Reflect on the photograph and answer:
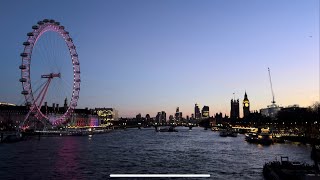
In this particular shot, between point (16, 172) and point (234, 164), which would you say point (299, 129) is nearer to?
point (234, 164)

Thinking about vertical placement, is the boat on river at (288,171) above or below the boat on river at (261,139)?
below

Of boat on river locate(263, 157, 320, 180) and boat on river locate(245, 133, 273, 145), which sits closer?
boat on river locate(263, 157, 320, 180)

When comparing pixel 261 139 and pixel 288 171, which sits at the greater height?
pixel 261 139

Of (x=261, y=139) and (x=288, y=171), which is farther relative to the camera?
(x=261, y=139)

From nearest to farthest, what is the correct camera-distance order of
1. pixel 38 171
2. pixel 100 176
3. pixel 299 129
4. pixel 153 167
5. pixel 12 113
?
pixel 100 176 < pixel 38 171 < pixel 153 167 < pixel 299 129 < pixel 12 113

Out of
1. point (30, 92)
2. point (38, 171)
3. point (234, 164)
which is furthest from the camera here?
point (30, 92)

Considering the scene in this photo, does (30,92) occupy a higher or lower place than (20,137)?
higher

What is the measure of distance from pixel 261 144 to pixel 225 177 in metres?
60.2

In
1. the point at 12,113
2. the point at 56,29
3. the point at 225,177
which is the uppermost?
the point at 56,29

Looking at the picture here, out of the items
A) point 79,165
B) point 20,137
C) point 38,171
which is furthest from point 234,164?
point 20,137

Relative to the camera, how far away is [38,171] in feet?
151

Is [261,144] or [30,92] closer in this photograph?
[30,92]

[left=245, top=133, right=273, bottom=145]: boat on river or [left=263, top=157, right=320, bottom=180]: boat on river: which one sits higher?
[left=245, top=133, right=273, bottom=145]: boat on river

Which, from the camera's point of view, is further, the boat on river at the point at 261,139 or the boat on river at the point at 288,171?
the boat on river at the point at 261,139
